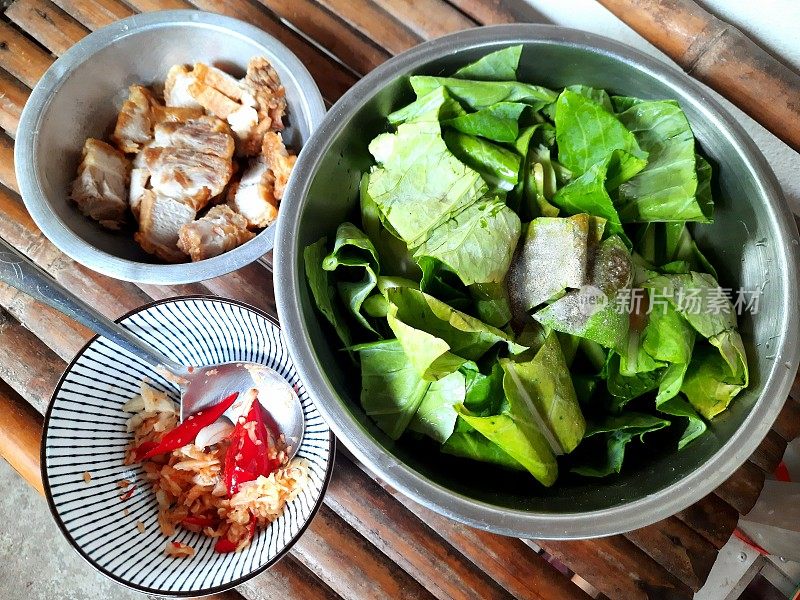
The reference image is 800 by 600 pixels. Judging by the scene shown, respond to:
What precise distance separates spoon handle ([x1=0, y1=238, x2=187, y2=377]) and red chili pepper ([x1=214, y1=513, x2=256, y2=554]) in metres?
0.42

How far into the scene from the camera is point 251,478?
1.24m

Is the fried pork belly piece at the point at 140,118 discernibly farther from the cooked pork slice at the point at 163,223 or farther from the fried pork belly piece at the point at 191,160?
the cooked pork slice at the point at 163,223

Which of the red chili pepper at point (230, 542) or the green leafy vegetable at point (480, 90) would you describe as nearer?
the green leafy vegetable at point (480, 90)

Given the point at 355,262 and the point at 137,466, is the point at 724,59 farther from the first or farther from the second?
the point at 137,466

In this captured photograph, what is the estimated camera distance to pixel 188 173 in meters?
1.29

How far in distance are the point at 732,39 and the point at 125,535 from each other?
1.52 metres

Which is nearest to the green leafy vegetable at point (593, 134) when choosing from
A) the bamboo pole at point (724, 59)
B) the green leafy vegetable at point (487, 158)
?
the green leafy vegetable at point (487, 158)

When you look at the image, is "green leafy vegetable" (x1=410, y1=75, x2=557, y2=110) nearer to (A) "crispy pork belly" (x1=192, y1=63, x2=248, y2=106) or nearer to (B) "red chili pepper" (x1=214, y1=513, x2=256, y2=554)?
(A) "crispy pork belly" (x1=192, y1=63, x2=248, y2=106)

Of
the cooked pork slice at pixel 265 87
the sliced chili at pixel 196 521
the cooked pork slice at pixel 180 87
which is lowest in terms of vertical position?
the sliced chili at pixel 196 521

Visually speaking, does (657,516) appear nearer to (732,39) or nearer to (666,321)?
(666,321)

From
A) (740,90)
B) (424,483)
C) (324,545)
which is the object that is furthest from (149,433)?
(740,90)

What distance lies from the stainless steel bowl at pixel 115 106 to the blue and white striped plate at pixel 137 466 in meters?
0.13

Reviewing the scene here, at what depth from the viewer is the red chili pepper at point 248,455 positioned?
4.05ft

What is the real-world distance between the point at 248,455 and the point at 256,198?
20.9 inches
